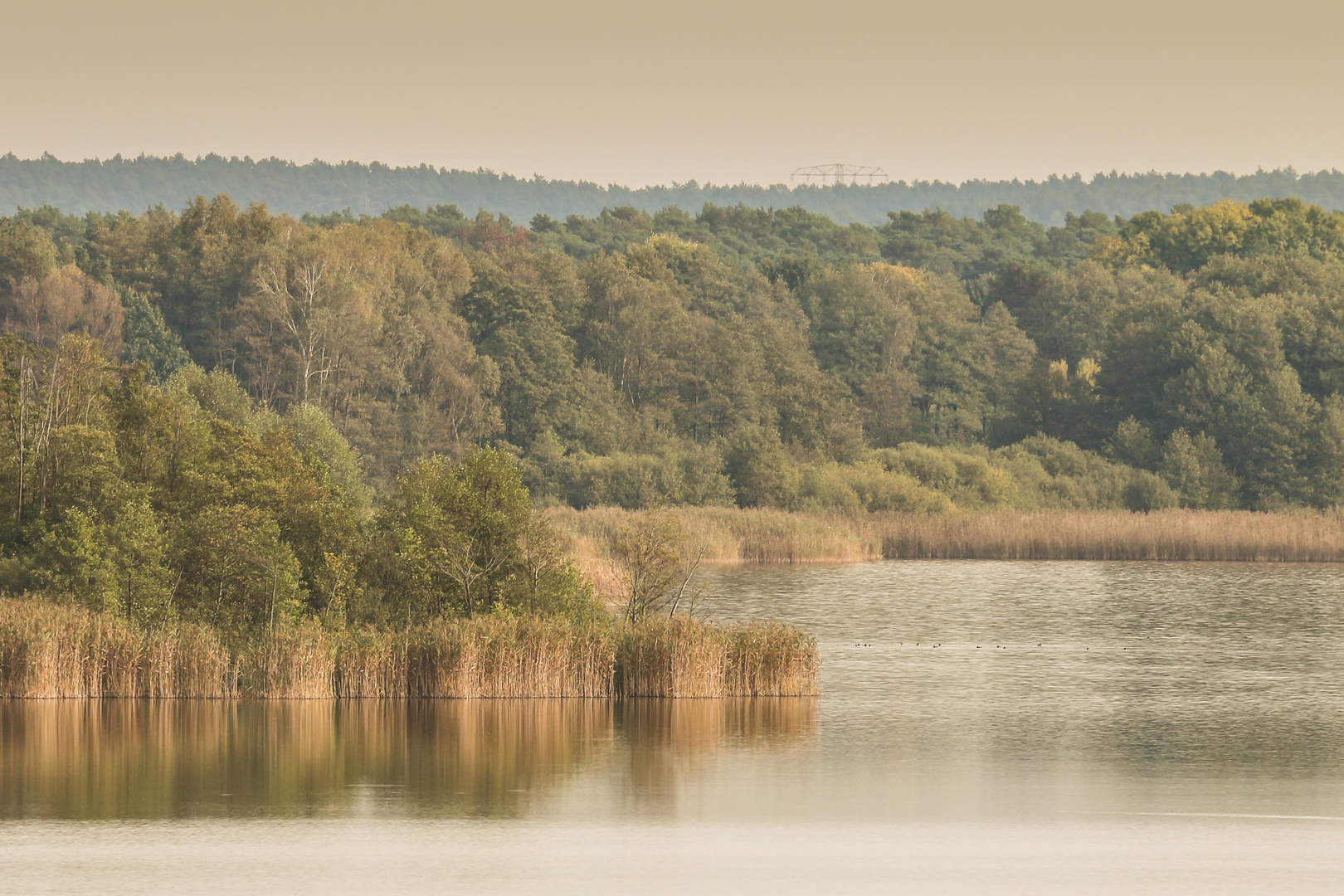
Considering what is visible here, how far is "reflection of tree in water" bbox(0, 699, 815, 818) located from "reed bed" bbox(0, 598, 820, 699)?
1.04 ft

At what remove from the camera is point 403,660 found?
21656mm

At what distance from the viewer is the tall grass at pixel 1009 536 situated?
5075 centimetres

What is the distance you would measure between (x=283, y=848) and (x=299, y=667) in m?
8.05

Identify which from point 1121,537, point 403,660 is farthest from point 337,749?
point 1121,537

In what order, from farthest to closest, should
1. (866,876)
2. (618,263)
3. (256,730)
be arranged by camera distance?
(618,263) → (256,730) → (866,876)

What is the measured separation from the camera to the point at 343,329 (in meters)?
65.1

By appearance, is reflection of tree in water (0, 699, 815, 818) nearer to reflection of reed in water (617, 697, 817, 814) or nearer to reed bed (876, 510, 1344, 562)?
reflection of reed in water (617, 697, 817, 814)

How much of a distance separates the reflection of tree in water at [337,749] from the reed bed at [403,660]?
32 cm

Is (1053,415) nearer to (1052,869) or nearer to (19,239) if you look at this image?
(19,239)

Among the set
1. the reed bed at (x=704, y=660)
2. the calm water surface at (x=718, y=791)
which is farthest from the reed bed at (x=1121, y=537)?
the reed bed at (x=704, y=660)

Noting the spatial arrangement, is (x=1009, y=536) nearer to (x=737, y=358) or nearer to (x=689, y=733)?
(x=737, y=358)

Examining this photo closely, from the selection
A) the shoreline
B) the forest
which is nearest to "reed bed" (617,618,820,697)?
the forest

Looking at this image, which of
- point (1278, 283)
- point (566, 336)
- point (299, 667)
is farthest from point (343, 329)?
point (299, 667)

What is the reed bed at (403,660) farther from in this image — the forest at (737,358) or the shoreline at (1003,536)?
the shoreline at (1003,536)
